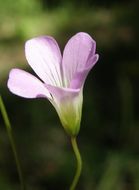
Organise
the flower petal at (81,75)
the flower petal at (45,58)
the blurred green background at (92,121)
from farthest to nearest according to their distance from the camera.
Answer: the blurred green background at (92,121)
the flower petal at (45,58)
the flower petal at (81,75)

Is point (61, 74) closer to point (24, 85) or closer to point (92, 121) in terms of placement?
point (24, 85)

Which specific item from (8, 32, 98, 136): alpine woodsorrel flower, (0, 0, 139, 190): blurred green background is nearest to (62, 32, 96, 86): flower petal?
(8, 32, 98, 136): alpine woodsorrel flower

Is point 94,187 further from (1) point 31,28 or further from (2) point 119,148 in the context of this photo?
(1) point 31,28

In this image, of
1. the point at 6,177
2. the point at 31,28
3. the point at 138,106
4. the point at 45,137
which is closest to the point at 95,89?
the point at 138,106

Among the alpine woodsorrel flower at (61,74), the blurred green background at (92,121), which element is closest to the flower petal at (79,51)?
the alpine woodsorrel flower at (61,74)

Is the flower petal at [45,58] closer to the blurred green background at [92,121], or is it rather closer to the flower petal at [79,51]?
the flower petal at [79,51]

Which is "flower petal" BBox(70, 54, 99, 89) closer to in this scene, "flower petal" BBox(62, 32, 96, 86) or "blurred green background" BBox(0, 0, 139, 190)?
"flower petal" BBox(62, 32, 96, 86)
